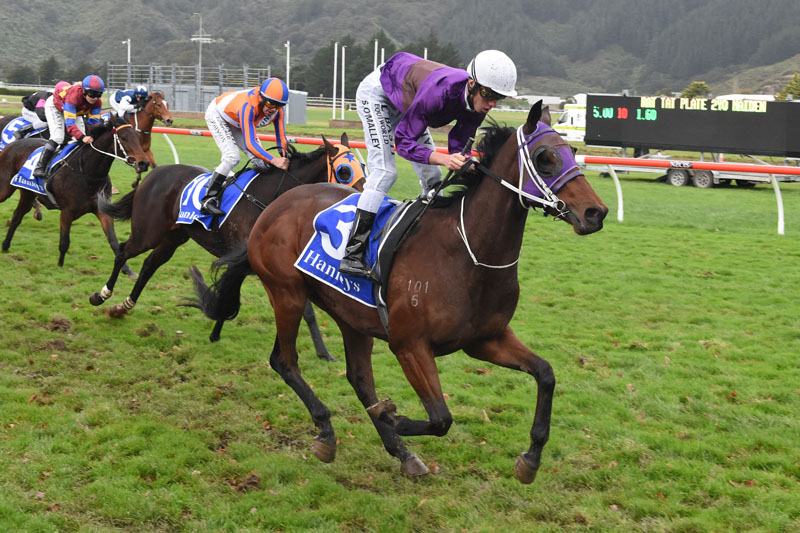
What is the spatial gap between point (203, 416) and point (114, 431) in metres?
0.59

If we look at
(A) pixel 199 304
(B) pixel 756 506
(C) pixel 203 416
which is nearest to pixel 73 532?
(C) pixel 203 416

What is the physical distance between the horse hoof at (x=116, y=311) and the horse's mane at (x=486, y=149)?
429 centimetres

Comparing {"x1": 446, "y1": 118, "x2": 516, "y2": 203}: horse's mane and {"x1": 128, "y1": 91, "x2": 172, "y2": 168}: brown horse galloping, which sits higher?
{"x1": 128, "y1": 91, "x2": 172, "y2": 168}: brown horse galloping

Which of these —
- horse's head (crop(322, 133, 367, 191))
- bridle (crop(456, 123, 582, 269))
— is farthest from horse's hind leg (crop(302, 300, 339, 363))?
bridle (crop(456, 123, 582, 269))

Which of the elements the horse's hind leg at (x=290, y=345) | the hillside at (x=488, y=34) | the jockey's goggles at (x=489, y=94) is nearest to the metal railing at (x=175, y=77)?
the horse's hind leg at (x=290, y=345)

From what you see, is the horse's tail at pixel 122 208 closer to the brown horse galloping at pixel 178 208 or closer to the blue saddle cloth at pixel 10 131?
the brown horse galloping at pixel 178 208

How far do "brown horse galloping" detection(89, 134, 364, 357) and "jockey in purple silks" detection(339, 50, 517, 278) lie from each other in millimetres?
1774

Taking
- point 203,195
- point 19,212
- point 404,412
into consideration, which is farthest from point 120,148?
point 404,412

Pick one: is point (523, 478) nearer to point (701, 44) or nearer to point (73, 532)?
point (73, 532)

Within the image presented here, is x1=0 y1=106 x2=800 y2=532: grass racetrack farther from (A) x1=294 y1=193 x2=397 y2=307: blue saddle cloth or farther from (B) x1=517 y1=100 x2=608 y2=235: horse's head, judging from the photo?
(B) x1=517 y1=100 x2=608 y2=235: horse's head

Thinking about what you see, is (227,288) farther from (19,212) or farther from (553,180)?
(19,212)

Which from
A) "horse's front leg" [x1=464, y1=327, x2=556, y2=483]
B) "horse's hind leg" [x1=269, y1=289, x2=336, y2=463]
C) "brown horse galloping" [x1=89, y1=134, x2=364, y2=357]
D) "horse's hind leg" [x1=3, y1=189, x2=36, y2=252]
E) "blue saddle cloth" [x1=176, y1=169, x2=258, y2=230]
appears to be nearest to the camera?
"horse's front leg" [x1=464, y1=327, x2=556, y2=483]

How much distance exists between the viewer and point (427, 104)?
3975 mm

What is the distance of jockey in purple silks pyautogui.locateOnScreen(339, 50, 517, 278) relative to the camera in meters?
3.85
